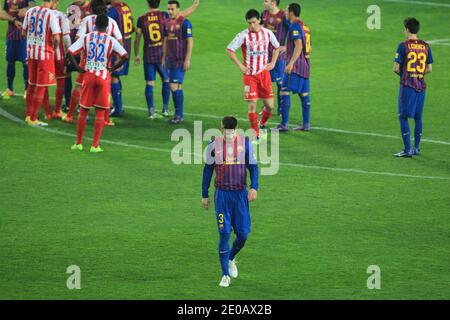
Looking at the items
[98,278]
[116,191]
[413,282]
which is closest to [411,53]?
[116,191]

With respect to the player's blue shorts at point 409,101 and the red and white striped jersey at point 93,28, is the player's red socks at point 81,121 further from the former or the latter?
the player's blue shorts at point 409,101

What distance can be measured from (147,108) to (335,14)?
12231 millimetres

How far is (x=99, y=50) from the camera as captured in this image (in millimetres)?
19188

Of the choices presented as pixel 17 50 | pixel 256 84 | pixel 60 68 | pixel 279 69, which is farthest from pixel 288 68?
pixel 17 50

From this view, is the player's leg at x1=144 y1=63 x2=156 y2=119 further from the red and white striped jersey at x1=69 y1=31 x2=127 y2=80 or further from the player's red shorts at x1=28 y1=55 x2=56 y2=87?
the red and white striped jersey at x1=69 y1=31 x2=127 y2=80

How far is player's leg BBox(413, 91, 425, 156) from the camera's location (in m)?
19.6

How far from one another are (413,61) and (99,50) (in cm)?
537

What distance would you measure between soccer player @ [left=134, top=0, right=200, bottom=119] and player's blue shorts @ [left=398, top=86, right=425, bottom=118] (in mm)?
4696

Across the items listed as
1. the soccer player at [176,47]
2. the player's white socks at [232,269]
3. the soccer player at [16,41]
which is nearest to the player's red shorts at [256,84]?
the soccer player at [176,47]

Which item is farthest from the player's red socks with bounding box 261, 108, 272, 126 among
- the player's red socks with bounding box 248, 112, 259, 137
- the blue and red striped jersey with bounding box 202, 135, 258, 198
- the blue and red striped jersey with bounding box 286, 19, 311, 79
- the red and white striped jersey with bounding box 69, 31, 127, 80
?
the blue and red striped jersey with bounding box 202, 135, 258, 198

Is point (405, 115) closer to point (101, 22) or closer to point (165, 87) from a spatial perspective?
point (165, 87)

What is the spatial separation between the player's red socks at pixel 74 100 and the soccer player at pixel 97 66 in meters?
1.72

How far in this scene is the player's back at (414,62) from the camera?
63.1ft

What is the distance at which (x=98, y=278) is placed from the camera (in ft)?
43.4
